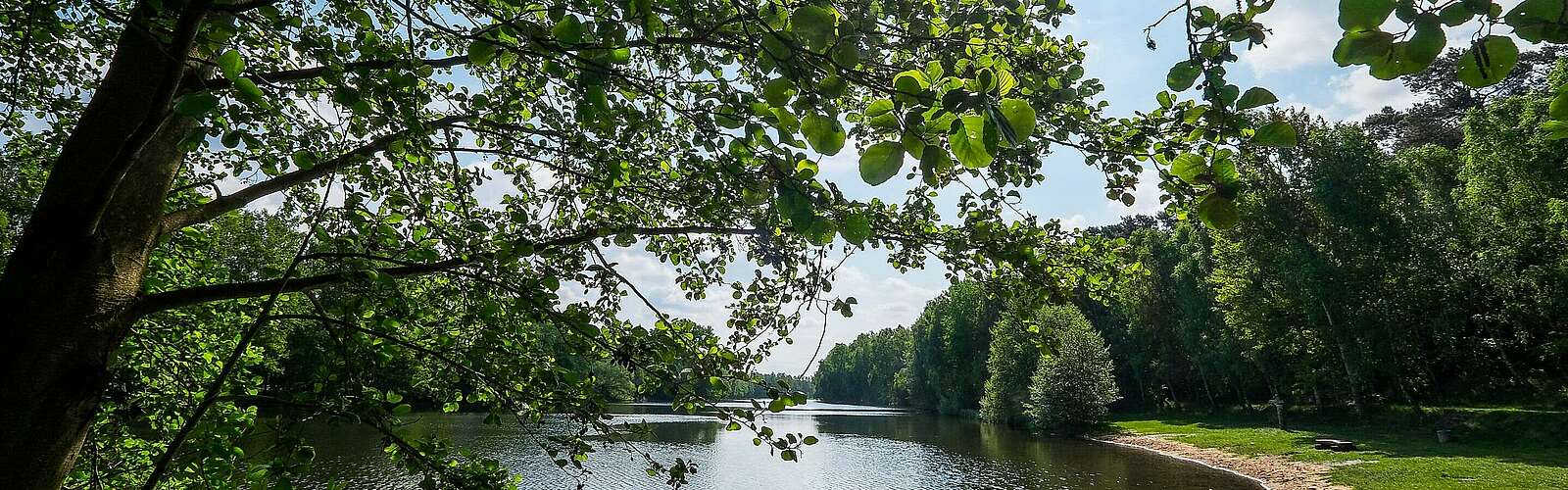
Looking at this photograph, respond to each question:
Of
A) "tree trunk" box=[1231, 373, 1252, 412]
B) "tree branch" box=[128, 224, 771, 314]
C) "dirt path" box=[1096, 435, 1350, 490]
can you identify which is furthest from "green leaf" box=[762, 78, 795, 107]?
"tree trunk" box=[1231, 373, 1252, 412]

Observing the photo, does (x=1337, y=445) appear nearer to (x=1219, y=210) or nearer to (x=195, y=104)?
(x=1219, y=210)

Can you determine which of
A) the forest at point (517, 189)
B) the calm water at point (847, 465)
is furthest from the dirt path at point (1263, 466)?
the forest at point (517, 189)

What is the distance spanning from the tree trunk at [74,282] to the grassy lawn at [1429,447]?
27.0m

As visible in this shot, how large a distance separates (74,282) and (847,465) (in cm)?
3318

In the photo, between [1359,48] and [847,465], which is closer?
[1359,48]

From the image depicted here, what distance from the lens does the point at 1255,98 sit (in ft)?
5.15

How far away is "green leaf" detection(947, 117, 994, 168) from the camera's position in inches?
52.7

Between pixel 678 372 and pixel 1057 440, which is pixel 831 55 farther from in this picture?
pixel 1057 440

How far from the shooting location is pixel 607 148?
417 centimetres

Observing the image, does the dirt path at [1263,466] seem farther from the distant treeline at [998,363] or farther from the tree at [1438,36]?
the tree at [1438,36]

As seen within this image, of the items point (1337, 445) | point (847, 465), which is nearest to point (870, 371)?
point (847, 465)

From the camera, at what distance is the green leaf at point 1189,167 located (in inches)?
62.8

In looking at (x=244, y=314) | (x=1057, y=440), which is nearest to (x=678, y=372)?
(x=244, y=314)

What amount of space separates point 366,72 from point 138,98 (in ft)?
5.77
